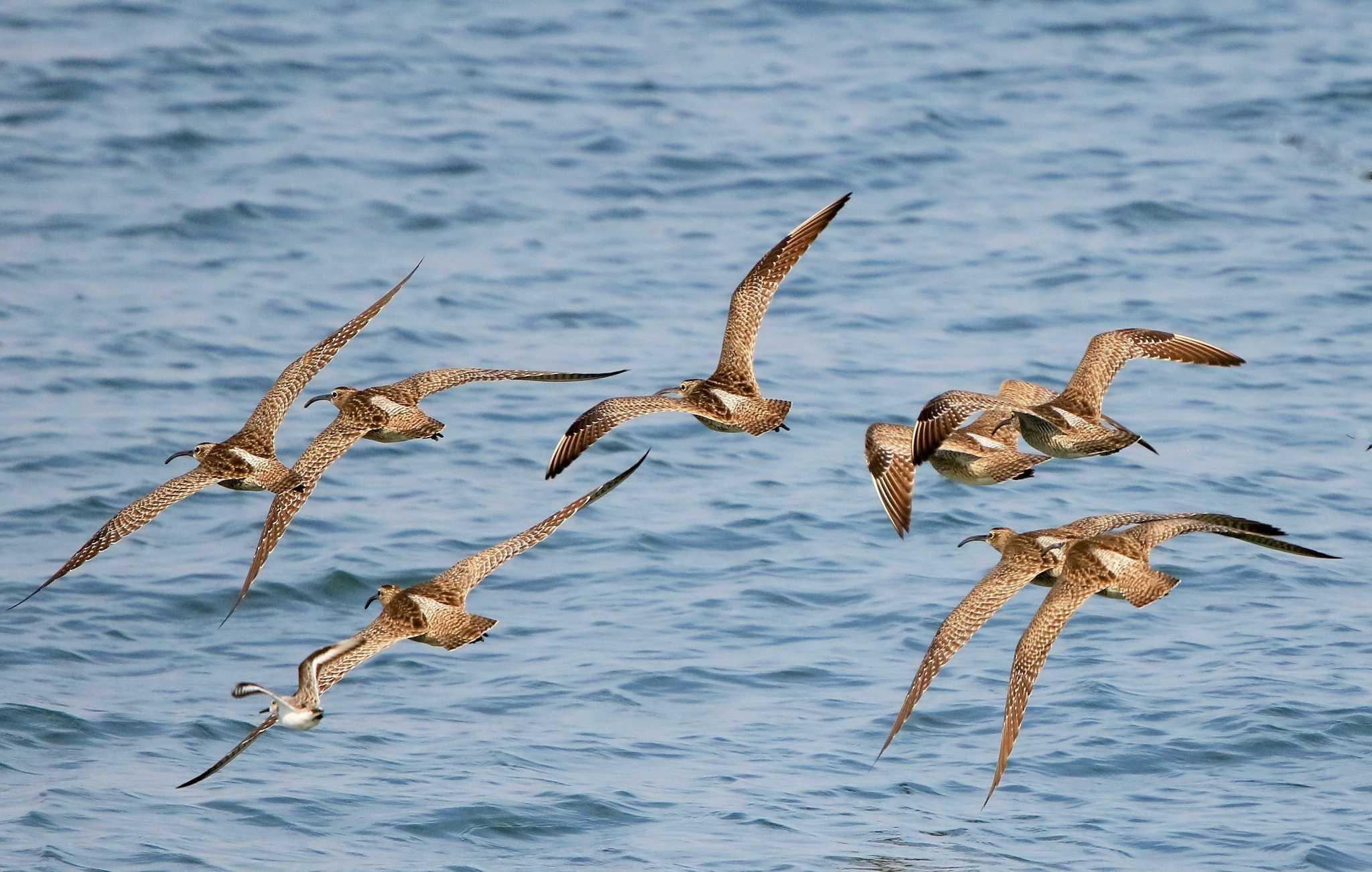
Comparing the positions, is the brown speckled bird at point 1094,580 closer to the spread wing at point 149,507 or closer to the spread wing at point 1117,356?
the spread wing at point 1117,356

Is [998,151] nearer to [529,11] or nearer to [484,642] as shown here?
[529,11]

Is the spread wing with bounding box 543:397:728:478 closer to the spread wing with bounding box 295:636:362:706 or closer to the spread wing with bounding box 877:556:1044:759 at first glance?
the spread wing with bounding box 877:556:1044:759

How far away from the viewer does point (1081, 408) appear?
36.1ft

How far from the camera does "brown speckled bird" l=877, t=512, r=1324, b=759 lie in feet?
33.1

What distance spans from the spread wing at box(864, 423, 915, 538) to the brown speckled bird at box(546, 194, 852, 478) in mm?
508

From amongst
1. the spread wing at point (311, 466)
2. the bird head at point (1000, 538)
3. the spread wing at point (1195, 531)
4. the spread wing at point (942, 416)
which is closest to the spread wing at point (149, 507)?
the spread wing at point (311, 466)

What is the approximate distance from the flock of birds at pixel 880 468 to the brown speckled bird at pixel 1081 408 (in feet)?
0.03

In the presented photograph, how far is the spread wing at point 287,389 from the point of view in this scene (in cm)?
1113

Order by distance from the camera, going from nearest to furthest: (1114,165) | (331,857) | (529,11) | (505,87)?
(331,857)
(1114,165)
(505,87)
(529,11)

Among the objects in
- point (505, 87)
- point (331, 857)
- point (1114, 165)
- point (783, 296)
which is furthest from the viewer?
point (505, 87)

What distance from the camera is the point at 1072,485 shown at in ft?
55.2

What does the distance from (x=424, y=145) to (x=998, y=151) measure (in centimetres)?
711

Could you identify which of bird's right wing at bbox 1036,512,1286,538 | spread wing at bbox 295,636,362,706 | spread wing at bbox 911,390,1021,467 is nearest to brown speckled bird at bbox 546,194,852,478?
spread wing at bbox 911,390,1021,467

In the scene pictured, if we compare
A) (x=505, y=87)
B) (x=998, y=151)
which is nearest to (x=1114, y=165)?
(x=998, y=151)
